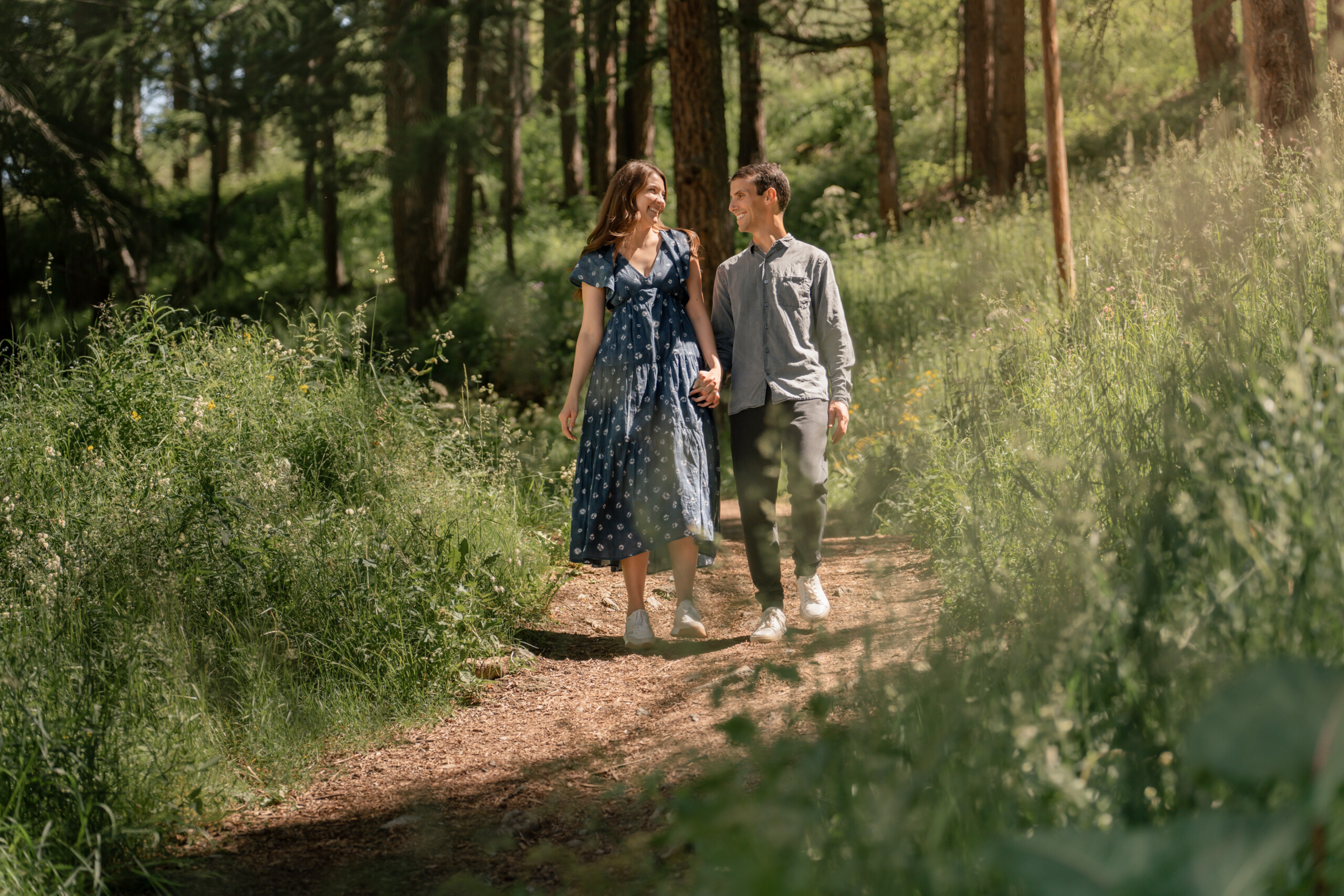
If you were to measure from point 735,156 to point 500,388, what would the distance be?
31.4 ft

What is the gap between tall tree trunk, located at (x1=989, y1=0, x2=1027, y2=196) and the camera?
45.1 feet

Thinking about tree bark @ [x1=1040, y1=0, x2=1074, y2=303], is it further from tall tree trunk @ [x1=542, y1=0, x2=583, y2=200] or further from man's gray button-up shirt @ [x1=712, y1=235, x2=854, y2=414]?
tall tree trunk @ [x1=542, y1=0, x2=583, y2=200]

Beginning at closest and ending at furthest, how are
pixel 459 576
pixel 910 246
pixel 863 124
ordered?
1. pixel 459 576
2. pixel 910 246
3. pixel 863 124

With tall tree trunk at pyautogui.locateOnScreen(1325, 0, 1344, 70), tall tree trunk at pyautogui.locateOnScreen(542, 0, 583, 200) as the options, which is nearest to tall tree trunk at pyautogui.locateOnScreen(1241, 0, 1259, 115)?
tall tree trunk at pyautogui.locateOnScreen(1325, 0, 1344, 70)

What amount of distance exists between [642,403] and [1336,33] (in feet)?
19.3

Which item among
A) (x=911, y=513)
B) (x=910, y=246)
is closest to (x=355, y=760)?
(x=911, y=513)

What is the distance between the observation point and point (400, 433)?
525 centimetres

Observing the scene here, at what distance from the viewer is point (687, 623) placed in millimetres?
4480

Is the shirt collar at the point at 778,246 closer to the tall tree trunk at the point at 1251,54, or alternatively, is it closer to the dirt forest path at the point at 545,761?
the dirt forest path at the point at 545,761

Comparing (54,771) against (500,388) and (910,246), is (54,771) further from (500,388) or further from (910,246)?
(910,246)

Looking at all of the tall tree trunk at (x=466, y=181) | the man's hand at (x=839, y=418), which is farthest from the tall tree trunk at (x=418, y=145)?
the man's hand at (x=839, y=418)

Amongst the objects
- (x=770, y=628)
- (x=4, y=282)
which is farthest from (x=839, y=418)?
(x=4, y=282)

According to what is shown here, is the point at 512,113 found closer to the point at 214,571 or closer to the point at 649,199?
the point at 649,199

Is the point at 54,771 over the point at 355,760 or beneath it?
over
